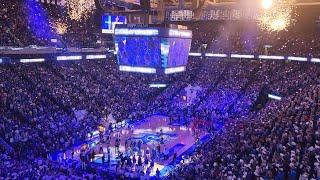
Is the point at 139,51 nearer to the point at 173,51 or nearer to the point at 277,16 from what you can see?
the point at 173,51

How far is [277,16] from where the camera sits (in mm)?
46938

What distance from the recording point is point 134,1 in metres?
16.4

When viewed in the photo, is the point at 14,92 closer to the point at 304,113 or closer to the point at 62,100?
the point at 62,100

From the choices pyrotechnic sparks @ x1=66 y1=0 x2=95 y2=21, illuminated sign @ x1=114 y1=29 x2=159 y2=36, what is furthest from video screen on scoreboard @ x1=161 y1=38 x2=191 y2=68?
pyrotechnic sparks @ x1=66 y1=0 x2=95 y2=21

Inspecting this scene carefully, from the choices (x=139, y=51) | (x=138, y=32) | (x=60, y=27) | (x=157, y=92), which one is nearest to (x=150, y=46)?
(x=139, y=51)

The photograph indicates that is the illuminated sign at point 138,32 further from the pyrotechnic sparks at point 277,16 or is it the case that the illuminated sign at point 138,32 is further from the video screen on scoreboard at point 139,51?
the pyrotechnic sparks at point 277,16

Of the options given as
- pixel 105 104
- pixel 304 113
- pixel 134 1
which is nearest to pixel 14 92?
pixel 105 104

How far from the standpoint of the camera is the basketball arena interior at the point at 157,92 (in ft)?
55.2

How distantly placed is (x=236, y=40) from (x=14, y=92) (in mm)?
27551

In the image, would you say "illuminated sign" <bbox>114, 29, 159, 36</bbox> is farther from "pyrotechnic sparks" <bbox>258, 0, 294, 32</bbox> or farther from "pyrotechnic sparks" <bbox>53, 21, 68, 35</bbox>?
"pyrotechnic sparks" <bbox>258, 0, 294, 32</bbox>

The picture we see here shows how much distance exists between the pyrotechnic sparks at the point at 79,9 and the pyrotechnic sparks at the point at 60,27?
2597 millimetres

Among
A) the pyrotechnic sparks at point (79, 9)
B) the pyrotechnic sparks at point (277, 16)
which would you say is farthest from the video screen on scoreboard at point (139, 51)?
the pyrotechnic sparks at point (277, 16)

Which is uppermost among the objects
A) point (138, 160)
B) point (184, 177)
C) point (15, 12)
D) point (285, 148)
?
point (15, 12)

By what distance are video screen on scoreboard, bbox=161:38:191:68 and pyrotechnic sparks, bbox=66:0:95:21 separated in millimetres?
22559
